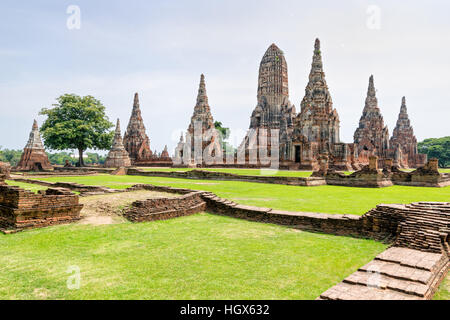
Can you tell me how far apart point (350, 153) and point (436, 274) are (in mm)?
33661

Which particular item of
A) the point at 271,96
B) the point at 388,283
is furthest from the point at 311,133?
the point at 388,283

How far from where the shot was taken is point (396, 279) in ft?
12.8

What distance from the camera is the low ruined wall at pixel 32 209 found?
6664 millimetres

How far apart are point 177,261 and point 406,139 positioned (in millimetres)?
63101

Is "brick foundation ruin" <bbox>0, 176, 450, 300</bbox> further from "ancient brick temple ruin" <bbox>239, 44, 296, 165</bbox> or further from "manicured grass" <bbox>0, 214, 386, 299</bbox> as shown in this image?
"ancient brick temple ruin" <bbox>239, 44, 296, 165</bbox>

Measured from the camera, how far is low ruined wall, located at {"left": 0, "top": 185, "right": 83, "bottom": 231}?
666cm

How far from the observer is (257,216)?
26.9ft

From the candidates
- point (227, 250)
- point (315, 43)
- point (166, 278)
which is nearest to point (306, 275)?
point (227, 250)

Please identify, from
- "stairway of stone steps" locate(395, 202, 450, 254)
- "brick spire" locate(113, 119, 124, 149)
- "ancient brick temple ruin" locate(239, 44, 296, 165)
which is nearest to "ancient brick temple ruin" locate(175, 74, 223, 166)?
"ancient brick temple ruin" locate(239, 44, 296, 165)

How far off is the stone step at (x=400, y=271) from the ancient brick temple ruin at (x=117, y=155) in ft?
137

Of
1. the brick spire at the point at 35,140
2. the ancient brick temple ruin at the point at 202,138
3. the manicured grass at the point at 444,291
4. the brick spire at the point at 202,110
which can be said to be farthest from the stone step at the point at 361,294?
the brick spire at the point at 202,110

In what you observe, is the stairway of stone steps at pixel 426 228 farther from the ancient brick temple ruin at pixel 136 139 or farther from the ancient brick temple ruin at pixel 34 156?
the ancient brick temple ruin at pixel 136 139

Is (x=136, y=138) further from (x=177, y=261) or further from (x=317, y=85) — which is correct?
(x=177, y=261)

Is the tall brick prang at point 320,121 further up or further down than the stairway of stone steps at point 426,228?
further up
